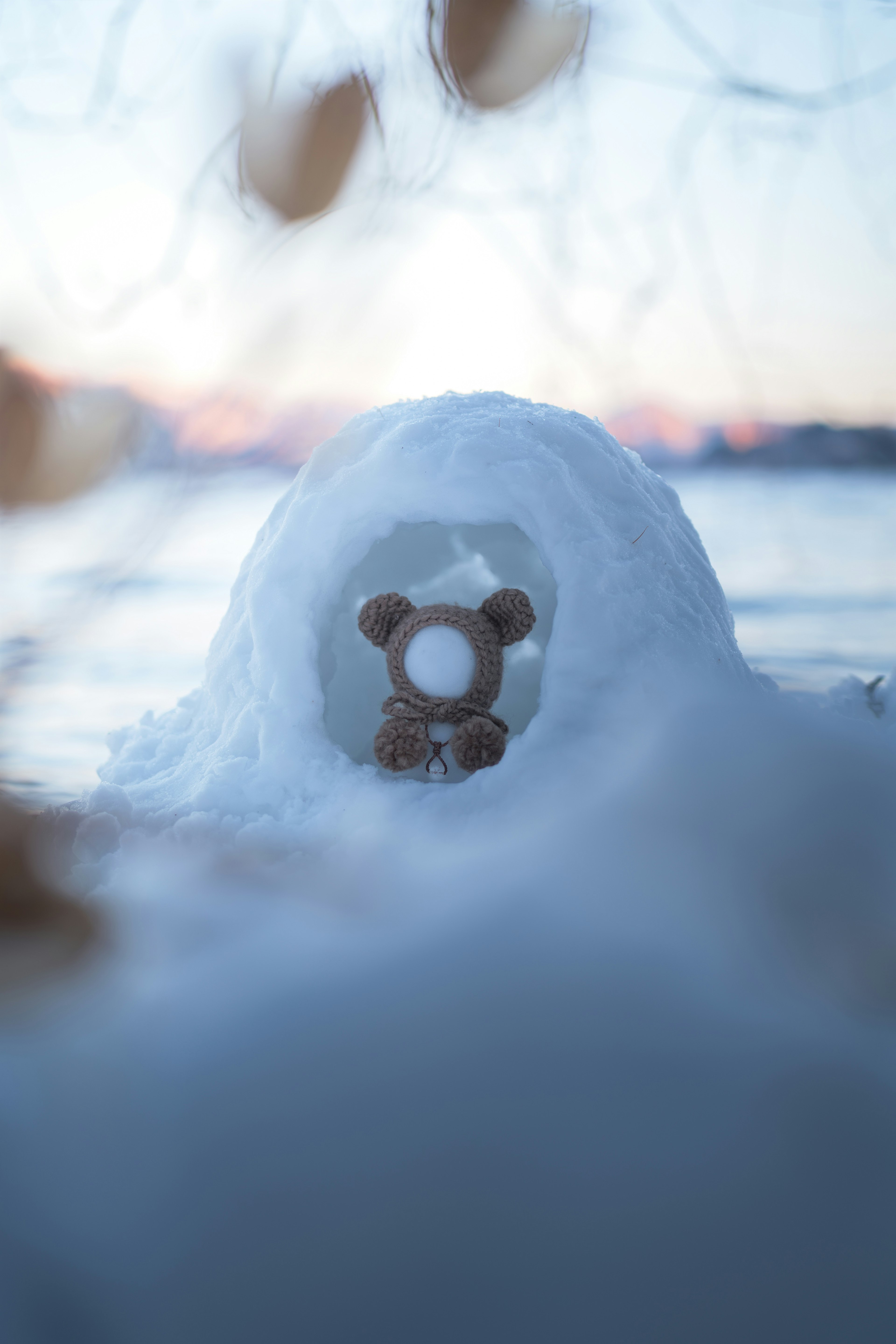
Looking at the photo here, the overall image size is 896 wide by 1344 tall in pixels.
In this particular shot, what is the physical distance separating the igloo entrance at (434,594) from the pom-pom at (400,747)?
413 millimetres

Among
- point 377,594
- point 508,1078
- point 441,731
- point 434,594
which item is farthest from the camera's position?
point 434,594

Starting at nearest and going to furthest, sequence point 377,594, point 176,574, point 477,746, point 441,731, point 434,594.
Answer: point 176,574 → point 477,746 → point 441,731 → point 377,594 → point 434,594

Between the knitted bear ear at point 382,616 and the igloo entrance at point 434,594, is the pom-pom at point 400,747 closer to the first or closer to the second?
the knitted bear ear at point 382,616

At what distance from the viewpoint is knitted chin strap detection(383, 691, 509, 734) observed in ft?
6.10

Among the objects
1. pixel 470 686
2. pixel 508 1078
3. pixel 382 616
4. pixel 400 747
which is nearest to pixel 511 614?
pixel 470 686

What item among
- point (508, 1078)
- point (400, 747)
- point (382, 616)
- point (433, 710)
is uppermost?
point (382, 616)

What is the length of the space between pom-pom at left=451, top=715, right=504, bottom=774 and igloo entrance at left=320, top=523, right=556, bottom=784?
46 centimetres

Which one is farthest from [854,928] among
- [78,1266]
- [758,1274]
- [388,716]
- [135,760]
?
[135,760]

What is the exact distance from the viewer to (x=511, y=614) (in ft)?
6.25

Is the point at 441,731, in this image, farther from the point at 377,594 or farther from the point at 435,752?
the point at 377,594

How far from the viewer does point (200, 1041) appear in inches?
35.7

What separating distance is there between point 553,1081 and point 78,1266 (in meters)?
0.47

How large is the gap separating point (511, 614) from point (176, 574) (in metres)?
1.38

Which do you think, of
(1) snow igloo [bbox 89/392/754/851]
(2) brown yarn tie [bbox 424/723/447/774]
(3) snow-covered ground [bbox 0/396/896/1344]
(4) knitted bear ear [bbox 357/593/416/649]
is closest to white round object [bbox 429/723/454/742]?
(2) brown yarn tie [bbox 424/723/447/774]
